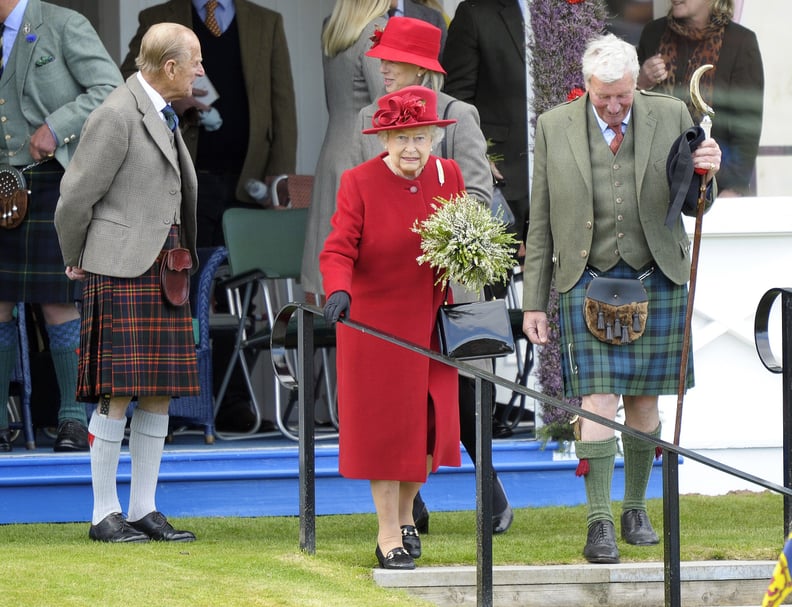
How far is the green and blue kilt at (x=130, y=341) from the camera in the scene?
216 inches

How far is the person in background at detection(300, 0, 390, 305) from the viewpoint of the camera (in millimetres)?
6809

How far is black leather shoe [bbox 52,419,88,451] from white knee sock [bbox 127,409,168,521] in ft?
3.28

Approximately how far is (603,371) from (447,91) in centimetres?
280

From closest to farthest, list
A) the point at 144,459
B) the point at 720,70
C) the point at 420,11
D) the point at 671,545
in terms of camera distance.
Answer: the point at 671,545 → the point at 144,459 → the point at 720,70 → the point at 420,11

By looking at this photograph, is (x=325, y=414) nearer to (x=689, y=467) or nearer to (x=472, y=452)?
(x=689, y=467)

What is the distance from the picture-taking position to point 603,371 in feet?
17.6

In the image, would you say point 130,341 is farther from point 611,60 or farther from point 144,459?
point 611,60

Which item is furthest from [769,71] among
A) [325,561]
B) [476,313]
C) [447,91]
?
[325,561]

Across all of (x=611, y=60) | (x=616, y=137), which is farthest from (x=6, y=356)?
(x=611, y=60)

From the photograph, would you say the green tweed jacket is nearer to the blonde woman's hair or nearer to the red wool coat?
the red wool coat

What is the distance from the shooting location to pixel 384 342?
5.00 meters

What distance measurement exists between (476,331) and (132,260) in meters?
1.34

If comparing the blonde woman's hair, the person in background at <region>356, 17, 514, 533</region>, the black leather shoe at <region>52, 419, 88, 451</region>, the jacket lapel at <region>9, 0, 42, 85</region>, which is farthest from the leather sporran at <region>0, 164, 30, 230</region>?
the person in background at <region>356, 17, 514, 533</region>

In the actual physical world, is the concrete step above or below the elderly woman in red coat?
below
